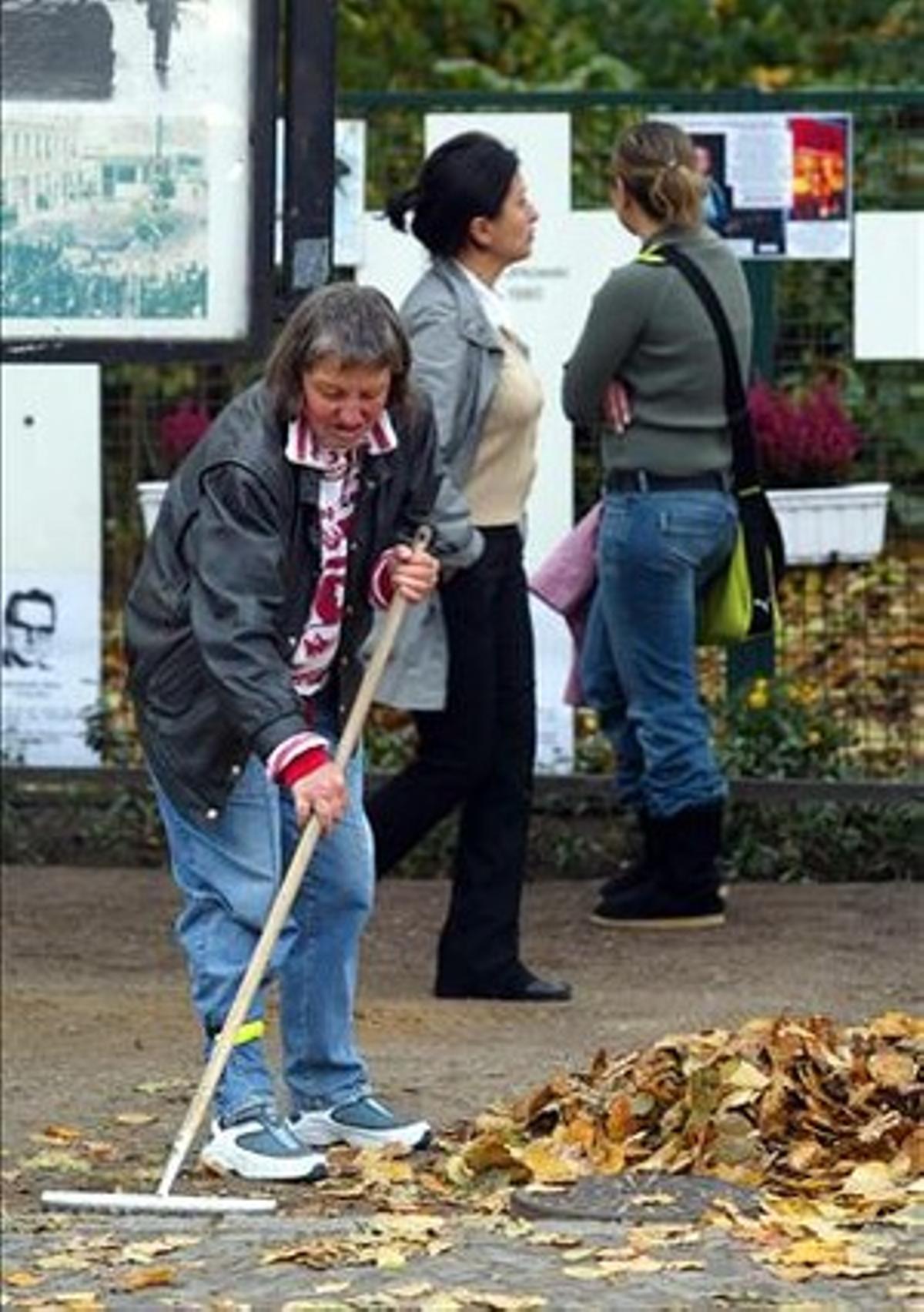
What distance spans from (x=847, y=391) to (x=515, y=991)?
2231 millimetres

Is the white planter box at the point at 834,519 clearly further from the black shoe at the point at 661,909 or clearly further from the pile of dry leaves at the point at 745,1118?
the pile of dry leaves at the point at 745,1118

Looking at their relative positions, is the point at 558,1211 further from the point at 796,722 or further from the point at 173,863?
the point at 796,722

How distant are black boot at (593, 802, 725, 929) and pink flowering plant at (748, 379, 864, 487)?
1036 millimetres

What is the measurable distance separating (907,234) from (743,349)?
4.05 ft

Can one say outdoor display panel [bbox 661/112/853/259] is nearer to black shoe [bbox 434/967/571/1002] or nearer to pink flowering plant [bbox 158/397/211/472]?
pink flowering plant [bbox 158/397/211/472]

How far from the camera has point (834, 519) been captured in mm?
10883

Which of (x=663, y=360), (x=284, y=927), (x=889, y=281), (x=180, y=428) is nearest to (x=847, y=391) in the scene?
(x=889, y=281)

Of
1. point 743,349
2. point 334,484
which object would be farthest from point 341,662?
point 743,349

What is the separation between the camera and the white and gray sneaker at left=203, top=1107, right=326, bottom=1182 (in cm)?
768

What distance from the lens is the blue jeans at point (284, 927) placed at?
768 centimetres

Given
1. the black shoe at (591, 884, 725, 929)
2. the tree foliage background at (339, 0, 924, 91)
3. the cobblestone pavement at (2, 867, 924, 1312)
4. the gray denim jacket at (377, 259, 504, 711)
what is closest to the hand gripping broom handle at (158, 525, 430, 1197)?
the cobblestone pavement at (2, 867, 924, 1312)

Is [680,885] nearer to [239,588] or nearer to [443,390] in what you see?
[443,390]

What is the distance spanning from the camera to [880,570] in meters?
Result: 11.0

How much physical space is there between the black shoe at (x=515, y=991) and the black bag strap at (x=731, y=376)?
4.09ft
